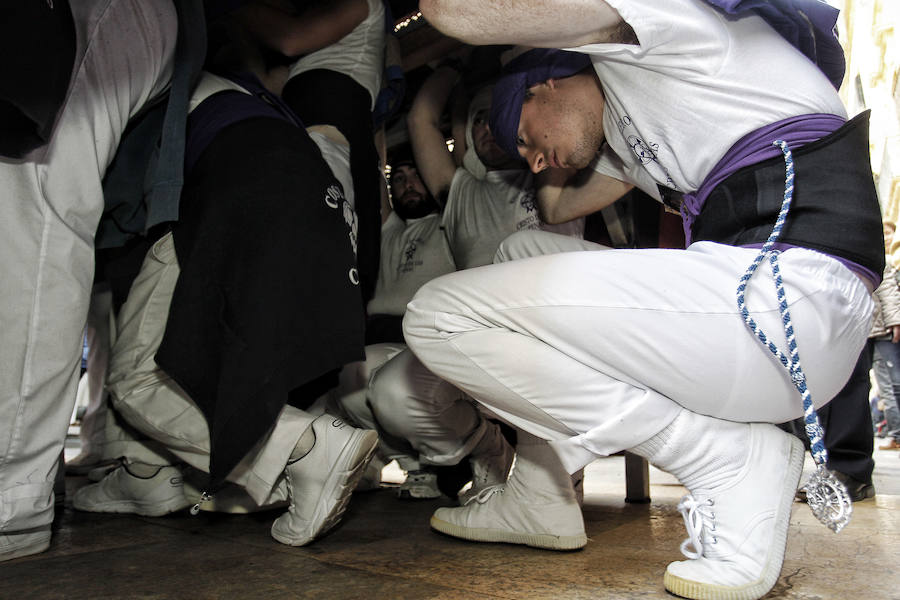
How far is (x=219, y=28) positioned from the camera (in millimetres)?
1806

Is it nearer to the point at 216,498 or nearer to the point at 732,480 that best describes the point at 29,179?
the point at 216,498

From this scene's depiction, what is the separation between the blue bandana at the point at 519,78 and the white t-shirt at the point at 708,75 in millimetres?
253

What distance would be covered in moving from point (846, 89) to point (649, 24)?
17083 mm

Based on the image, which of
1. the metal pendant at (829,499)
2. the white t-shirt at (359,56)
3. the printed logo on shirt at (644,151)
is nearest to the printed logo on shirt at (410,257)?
the white t-shirt at (359,56)

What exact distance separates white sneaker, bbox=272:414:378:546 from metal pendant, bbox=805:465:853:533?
0.74 m

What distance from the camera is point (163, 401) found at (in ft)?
4.24

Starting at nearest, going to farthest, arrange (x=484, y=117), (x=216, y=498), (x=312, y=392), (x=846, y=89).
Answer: (x=216, y=498) → (x=312, y=392) → (x=484, y=117) → (x=846, y=89)

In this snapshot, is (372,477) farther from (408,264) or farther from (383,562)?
(383,562)

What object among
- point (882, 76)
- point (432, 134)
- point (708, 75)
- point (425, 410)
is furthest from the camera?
point (882, 76)

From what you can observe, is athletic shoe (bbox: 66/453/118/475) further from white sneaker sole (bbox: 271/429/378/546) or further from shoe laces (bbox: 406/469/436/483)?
white sneaker sole (bbox: 271/429/378/546)

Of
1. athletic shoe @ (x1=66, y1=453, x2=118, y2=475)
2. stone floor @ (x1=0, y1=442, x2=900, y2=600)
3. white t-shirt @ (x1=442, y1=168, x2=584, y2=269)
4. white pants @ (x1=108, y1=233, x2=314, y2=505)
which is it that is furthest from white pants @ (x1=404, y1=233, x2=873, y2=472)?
athletic shoe @ (x1=66, y1=453, x2=118, y2=475)

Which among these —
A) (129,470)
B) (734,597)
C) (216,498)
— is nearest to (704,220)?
(734,597)

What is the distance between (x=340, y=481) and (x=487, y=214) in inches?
47.0

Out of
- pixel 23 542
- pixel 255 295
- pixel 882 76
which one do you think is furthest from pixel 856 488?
pixel 882 76
